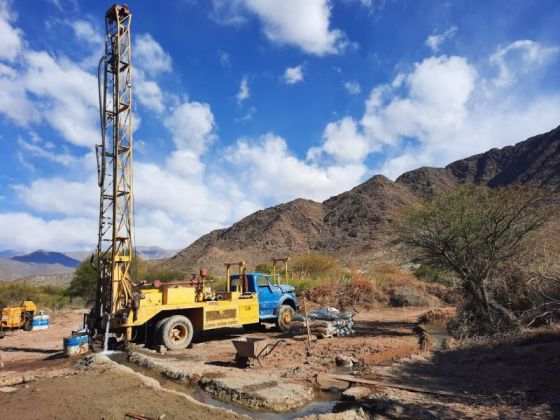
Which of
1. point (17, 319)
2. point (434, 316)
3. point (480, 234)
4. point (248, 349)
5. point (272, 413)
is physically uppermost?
point (480, 234)

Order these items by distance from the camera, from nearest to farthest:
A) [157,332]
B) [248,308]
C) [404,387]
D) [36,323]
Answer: [404,387] < [157,332] < [248,308] < [36,323]

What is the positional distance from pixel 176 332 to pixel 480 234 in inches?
398

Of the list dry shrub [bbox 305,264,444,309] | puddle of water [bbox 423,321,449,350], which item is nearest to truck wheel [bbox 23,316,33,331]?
dry shrub [bbox 305,264,444,309]

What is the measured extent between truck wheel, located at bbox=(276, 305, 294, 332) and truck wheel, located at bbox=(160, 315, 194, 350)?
13.6ft

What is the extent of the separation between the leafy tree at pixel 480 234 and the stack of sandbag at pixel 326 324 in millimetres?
3548

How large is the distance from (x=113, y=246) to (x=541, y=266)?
42.6 feet

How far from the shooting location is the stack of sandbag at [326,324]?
14.1m

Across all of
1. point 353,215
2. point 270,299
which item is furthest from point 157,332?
point 353,215

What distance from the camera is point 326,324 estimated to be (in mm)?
14328

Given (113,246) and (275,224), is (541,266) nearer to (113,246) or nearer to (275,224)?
(113,246)

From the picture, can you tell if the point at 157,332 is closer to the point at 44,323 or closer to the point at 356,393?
the point at 356,393

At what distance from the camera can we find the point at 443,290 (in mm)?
27609

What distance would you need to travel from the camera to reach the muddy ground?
6.69m

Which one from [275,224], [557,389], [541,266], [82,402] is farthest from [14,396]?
[275,224]
